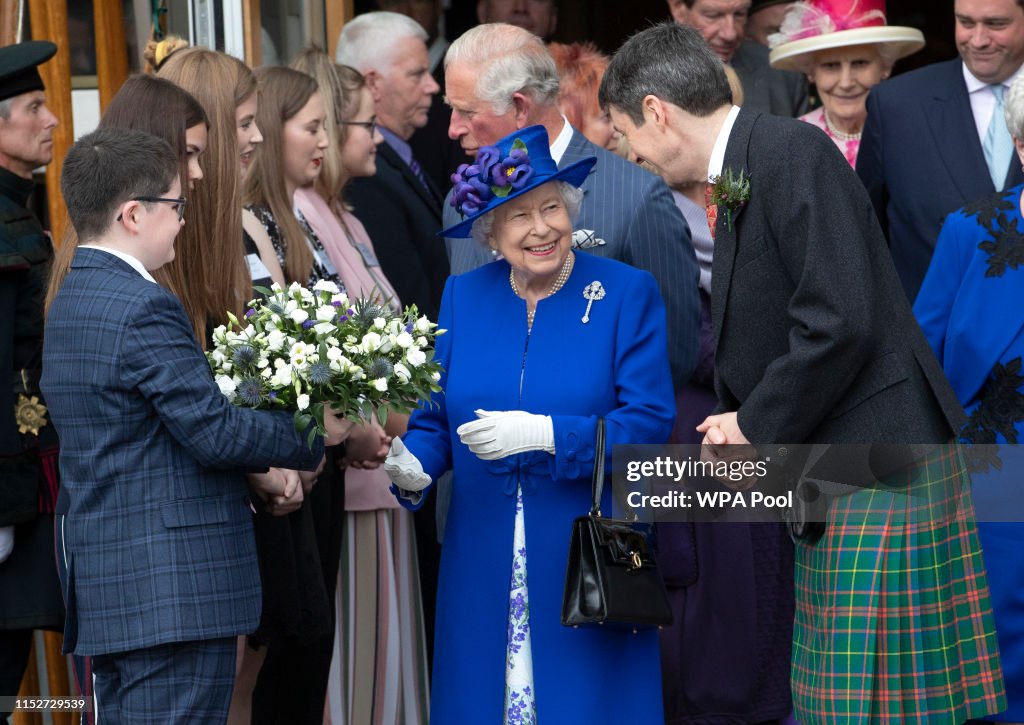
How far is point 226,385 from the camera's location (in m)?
3.55

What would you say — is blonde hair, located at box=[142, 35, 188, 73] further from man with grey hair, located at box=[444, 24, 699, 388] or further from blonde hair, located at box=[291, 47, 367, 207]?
man with grey hair, located at box=[444, 24, 699, 388]

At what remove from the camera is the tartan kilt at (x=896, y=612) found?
3332 mm

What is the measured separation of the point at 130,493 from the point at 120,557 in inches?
5.8

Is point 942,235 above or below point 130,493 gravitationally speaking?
above

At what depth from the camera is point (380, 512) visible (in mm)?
5148

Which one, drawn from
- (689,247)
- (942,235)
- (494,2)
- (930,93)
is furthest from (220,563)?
(494,2)

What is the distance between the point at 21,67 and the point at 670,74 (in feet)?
6.80

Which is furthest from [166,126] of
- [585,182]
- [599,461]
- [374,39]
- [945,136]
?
[945,136]

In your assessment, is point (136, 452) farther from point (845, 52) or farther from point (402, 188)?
point (845, 52)

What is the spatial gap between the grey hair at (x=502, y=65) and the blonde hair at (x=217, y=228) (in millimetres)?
743

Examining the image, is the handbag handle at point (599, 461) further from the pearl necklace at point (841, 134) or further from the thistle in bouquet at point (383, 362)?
the pearl necklace at point (841, 134)

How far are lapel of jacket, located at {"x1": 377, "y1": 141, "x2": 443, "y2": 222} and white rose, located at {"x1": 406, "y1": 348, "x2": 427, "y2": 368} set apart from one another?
256 cm

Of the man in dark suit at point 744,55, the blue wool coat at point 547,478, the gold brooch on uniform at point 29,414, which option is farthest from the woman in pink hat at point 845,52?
the gold brooch on uniform at point 29,414

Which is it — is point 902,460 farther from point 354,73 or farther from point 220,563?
point 354,73
